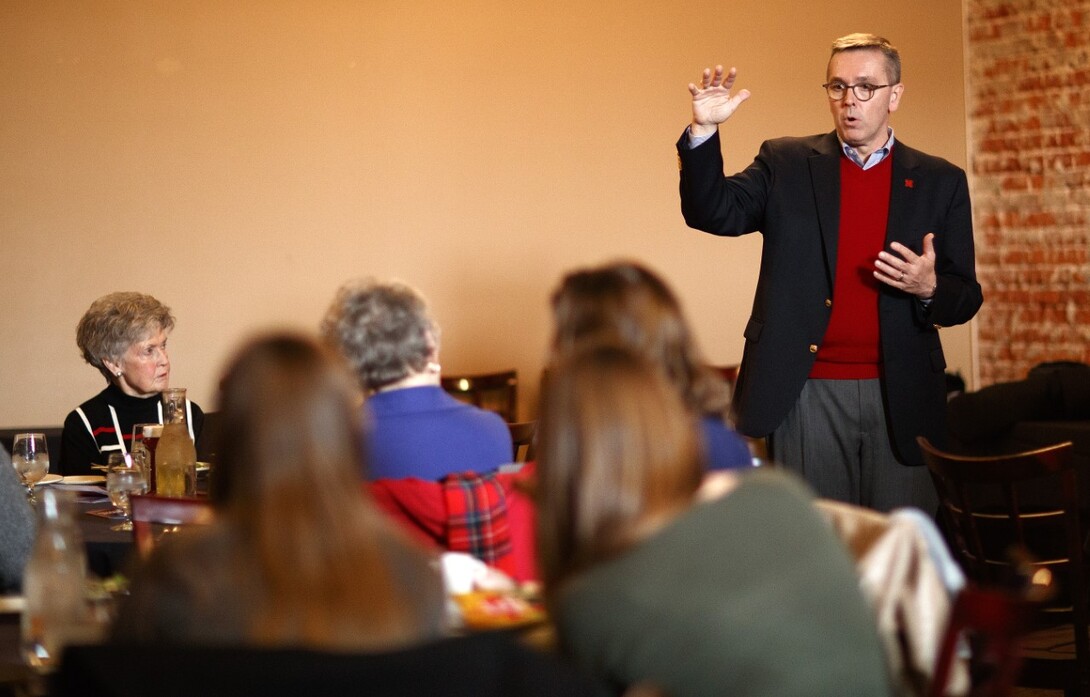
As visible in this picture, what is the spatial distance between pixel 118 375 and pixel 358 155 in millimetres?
2278

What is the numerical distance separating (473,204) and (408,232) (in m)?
0.34

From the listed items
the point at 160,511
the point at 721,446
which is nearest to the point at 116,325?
the point at 160,511

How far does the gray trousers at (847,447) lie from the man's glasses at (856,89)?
76 cm

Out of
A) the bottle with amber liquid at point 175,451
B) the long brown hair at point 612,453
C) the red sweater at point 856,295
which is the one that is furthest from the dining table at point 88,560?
the red sweater at point 856,295

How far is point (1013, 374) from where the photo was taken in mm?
7129

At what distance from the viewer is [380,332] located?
253 cm

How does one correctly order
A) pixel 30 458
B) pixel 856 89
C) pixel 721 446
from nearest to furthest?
pixel 721 446
pixel 30 458
pixel 856 89

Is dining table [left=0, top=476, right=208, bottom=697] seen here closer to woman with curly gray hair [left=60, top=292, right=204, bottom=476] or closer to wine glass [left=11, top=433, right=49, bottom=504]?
wine glass [left=11, top=433, right=49, bottom=504]

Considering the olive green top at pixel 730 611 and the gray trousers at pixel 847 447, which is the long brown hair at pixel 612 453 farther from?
the gray trousers at pixel 847 447

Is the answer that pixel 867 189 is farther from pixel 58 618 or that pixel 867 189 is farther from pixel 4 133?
pixel 4 133

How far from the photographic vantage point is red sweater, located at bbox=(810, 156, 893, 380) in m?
3.62

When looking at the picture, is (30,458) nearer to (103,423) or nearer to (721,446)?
(103,423)

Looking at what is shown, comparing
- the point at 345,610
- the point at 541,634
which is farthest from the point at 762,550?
the point at 345,610

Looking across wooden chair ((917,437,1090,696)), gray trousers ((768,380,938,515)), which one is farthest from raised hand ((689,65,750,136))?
wooden chair ((917,437,1090,696))
